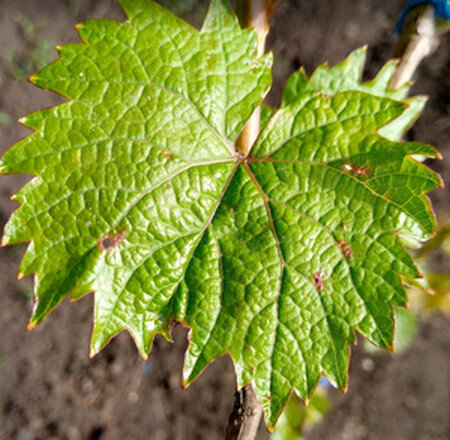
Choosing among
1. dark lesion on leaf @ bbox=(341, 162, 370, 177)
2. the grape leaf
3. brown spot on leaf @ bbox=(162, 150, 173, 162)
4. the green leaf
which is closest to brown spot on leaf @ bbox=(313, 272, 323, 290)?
the grape leaf

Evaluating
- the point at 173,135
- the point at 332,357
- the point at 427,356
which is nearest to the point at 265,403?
the point at 332,357

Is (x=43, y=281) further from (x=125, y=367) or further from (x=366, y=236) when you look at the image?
(x=125, y=367)

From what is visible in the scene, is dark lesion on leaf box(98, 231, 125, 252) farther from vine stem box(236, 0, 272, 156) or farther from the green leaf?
the green leaf

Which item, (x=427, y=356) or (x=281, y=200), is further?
(x=427, y=356)

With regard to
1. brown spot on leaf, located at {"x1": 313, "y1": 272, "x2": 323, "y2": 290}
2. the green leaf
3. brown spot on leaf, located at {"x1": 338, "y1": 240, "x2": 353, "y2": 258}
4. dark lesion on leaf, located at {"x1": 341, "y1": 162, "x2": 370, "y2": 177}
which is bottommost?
brown spot on leaf, located at {"x1": 313, "y1": 272, "x2": 323, "y2": 290}

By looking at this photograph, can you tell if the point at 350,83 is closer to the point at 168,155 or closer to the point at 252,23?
the point at 252,23

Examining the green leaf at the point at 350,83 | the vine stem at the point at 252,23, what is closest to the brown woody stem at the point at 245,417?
the vine stem at the point at 252,23

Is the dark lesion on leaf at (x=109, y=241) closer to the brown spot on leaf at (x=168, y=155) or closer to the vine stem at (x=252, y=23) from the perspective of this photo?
the brown spot on leaf at (x=168, y=155)
